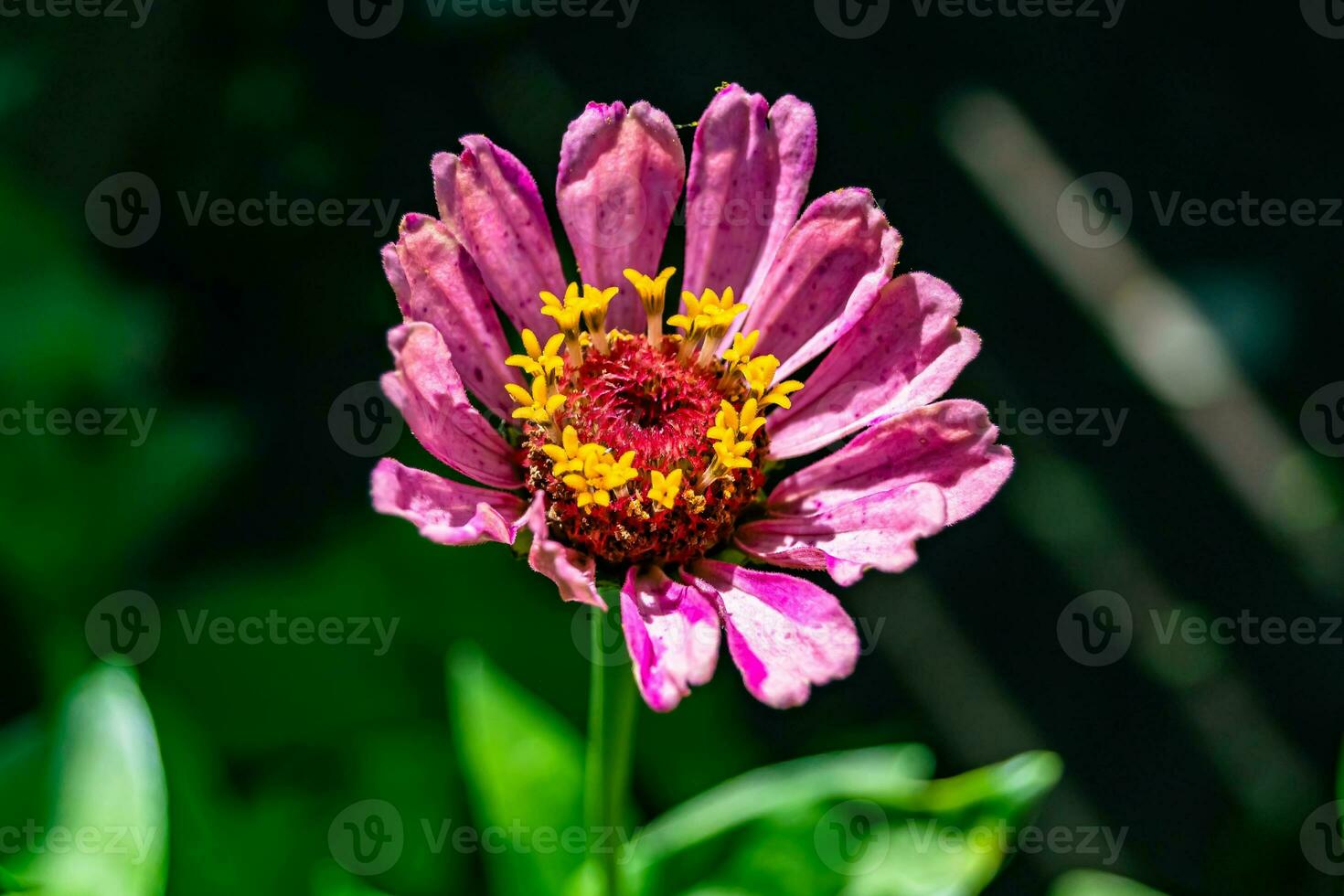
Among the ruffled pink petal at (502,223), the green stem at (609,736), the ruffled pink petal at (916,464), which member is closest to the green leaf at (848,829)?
the green stem at (609,736)

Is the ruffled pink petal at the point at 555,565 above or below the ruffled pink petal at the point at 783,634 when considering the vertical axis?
above

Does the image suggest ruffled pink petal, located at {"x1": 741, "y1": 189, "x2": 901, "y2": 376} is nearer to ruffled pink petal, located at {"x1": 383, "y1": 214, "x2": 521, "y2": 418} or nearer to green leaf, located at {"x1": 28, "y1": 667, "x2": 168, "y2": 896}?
ruffled pink petal, located at {"x1": 383, "y1": 214, "x2": 521, "y2": 418}

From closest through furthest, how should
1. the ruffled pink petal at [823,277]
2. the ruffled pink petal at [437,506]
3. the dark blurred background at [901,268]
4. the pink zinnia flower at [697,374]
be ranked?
the ruffled pink petal at [437,506] < the pink zinnia flower at [697,374] < the ruffled pink petal at [823,277] < the dark blurred background at [901,268]

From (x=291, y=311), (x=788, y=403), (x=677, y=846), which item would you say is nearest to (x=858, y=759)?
(x=677, y=846)

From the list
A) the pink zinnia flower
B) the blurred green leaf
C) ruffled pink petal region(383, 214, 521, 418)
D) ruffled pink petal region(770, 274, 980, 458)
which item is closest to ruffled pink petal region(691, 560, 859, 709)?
the pink zinnia flower

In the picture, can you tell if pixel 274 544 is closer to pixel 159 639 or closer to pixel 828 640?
pixel 159 639

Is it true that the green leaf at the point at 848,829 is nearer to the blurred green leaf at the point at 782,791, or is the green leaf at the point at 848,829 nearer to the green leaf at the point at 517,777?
the blurred green leaf at the point at 782,791
